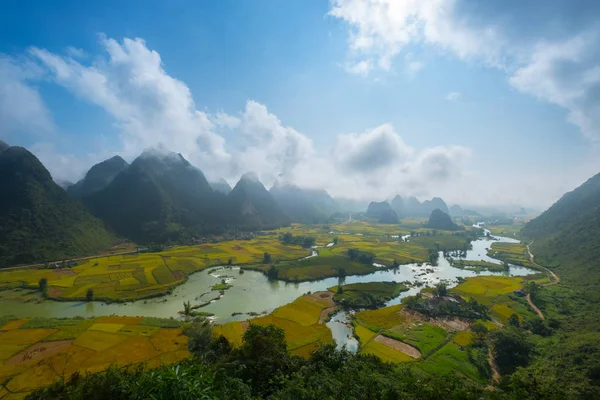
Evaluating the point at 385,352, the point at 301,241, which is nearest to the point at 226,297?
the point at 385,352

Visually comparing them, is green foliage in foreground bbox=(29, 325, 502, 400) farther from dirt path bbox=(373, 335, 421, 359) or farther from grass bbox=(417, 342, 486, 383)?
dirt path bbox=(373, 335, 421, 359)

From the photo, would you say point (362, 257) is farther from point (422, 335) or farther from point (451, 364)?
point (451, 364)

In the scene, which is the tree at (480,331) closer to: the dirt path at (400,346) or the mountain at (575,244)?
the dirt path at (400,346)

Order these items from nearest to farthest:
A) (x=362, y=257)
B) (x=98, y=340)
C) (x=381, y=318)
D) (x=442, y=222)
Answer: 1. (x=98, y=340)
2. (x=381, y=318)
3. (x=362, y=257)
4. (x=442, y=222)

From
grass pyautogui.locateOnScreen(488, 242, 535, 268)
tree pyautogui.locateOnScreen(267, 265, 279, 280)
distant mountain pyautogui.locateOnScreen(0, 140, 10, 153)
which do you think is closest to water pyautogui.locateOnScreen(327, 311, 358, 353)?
tree pyautogui.locateOnScreen(267, 265, 279, 280)

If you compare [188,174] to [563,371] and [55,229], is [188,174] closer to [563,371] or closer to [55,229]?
[55,229]

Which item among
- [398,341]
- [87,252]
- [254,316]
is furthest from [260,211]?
[398,341]
